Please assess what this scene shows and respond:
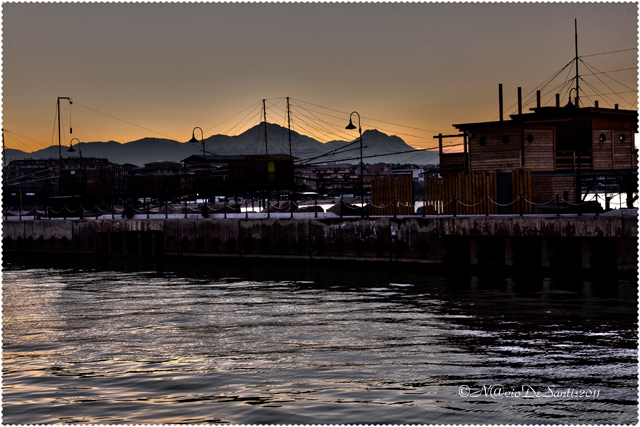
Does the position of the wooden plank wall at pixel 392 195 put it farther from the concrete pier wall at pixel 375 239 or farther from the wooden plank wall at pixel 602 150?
the wooden plank wall at pixel 602 150

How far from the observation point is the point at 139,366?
14078 mm

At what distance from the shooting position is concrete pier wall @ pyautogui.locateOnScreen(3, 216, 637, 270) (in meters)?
29.4

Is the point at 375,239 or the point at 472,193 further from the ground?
the point at 472,193

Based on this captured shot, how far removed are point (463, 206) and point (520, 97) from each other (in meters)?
13.8

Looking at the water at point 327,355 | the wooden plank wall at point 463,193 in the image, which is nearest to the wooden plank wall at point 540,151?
the wooden plank wall at point 463,193

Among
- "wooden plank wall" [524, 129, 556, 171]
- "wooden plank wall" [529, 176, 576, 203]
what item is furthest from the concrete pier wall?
"wooden plank wall" [524, 129, 556, 171]

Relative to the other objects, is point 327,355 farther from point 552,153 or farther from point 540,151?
point 552,153

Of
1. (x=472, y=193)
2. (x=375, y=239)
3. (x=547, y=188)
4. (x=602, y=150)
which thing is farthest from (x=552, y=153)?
(x=375, y=239)

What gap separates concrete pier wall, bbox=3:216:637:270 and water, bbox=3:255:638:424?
9.97 feet

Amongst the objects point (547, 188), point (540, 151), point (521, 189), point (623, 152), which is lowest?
point (521, 189)

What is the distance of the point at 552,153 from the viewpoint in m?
38.6

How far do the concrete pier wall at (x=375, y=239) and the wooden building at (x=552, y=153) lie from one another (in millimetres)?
4613

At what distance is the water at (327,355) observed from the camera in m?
11.2

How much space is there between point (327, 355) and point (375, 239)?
21.2 metres
